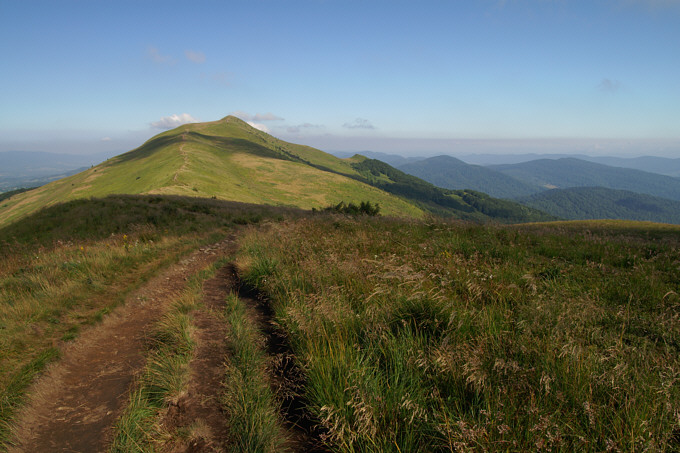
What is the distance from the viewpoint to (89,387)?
3.68m

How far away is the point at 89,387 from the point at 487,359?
181 inches

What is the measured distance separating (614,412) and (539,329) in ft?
3.55

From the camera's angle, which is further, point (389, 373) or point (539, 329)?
point (539, 329)

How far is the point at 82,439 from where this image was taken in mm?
2865

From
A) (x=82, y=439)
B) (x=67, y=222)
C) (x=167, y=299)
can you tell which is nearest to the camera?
(x=82, y=439)

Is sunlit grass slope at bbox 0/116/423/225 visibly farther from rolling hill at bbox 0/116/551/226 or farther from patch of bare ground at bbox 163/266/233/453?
patch of bare ground at bbox 163/266/233/453

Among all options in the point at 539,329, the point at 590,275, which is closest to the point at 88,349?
the point at 539,329

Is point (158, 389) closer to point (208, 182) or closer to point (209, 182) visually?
point (208, 182)

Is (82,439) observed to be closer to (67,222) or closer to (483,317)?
(483,317)

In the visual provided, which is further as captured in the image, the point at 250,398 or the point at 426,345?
the point at 426,345

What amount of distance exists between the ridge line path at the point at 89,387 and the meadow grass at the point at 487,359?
2.04 meters

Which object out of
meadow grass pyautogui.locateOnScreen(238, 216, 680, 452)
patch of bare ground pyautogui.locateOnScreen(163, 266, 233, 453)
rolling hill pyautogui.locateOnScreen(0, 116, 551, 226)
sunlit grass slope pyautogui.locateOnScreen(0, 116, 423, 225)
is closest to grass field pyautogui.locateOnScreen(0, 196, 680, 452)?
meadow grass pyautogui.locateOnScreen(238, 216, 680, 452)

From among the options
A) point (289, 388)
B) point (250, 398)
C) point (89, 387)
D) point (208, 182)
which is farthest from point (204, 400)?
point (208, 182)

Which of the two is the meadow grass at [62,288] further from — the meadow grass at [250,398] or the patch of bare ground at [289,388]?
the patch of bare ground at [289,388]
